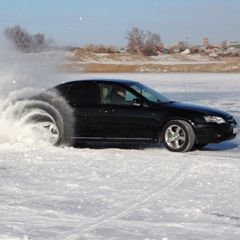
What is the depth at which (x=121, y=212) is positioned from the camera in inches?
243

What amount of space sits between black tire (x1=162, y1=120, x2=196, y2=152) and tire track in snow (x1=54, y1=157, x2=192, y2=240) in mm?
2166

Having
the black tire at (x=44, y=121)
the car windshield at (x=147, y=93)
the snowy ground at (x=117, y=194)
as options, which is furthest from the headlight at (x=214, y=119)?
the black tire at (x=44, y=121)

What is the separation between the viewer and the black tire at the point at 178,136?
11.0 metres

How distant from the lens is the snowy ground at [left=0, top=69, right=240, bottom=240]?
17.9ft

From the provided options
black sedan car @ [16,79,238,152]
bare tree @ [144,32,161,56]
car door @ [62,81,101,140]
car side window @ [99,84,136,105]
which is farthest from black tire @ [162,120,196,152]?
bare tree @ [144,32,161,56]

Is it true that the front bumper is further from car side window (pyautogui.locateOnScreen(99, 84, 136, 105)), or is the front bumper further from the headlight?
car side window (pyautogui.locateOnScreen(99, 84, 136, 105))

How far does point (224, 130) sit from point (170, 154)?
1193mm

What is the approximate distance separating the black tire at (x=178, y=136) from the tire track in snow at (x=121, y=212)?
85.3 inches

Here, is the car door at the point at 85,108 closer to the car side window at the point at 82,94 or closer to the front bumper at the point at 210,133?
the car side window at the point at 82,94

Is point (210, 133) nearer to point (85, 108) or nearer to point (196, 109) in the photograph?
point (196, 109)

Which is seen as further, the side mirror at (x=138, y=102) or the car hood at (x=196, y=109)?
the side mirror at (x=138, y=102)

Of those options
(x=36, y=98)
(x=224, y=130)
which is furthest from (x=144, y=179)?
(x=36, y=98)

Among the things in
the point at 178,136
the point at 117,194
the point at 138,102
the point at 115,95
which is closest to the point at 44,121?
the point at 115,95

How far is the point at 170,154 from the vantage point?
10.8 m
